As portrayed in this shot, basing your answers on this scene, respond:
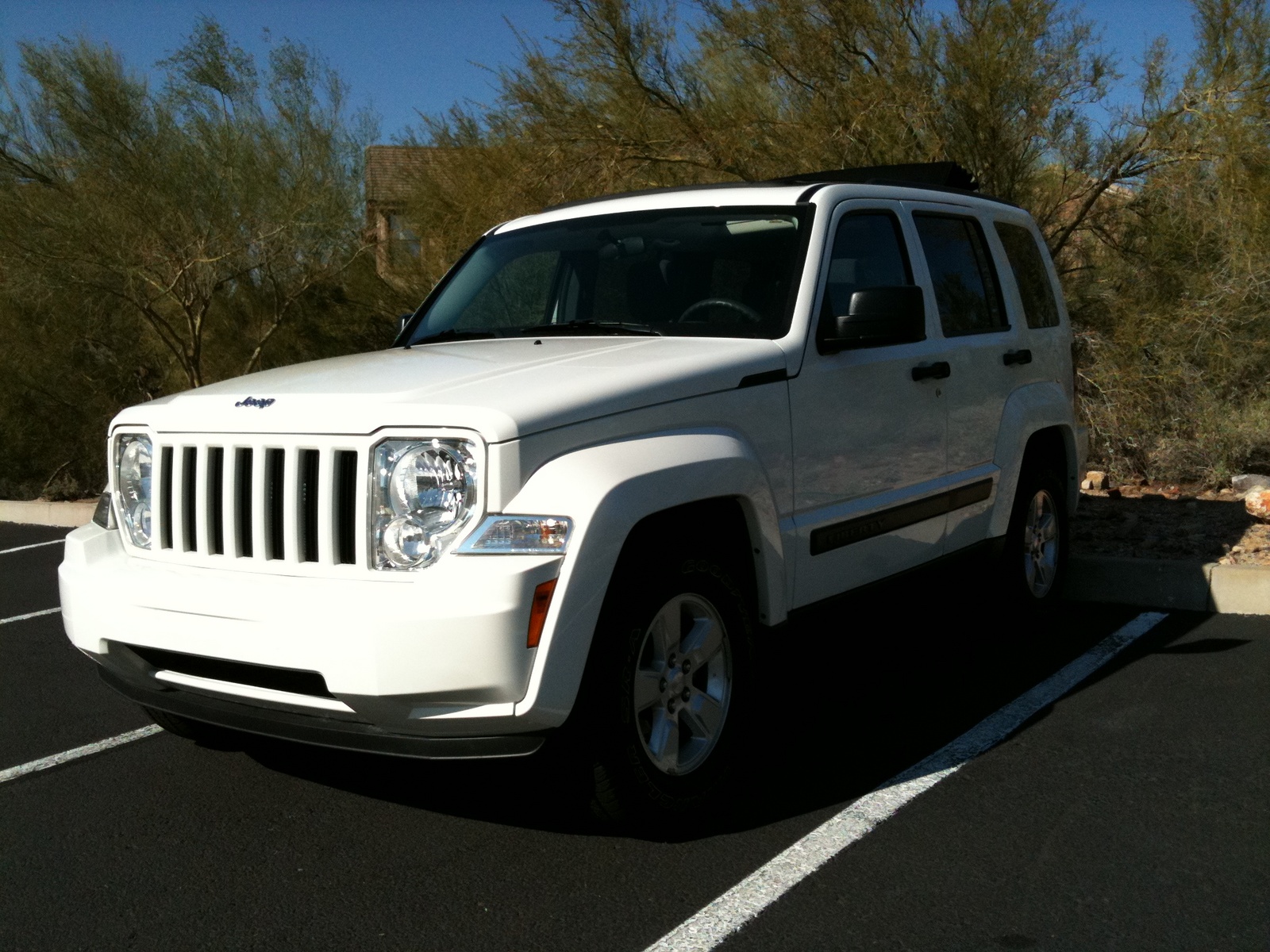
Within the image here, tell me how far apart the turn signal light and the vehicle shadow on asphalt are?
0.42 metres

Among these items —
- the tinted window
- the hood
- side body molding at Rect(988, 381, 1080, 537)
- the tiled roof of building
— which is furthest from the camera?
the tiled roof of building

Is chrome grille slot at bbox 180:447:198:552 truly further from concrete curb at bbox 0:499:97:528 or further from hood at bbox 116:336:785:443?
concrete curb at bbox 0:499:97:528

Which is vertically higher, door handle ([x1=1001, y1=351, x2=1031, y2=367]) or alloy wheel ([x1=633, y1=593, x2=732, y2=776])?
door handle ([x1=1001, y1=351, x2=1031, y2=367])

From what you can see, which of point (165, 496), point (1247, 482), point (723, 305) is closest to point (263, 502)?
point (165, 496)

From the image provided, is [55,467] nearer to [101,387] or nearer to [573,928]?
[101,387]

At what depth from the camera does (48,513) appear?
11641 mm

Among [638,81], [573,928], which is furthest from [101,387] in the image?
[573,928]

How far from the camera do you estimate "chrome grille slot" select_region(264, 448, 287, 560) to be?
12.1ft

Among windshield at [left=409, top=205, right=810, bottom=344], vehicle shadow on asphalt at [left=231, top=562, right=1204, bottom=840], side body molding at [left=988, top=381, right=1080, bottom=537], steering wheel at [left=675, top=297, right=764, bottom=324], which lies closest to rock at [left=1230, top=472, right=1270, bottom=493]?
vehicle shadow on asphalt at [left=231, top=562, right=1204, bottom=840]

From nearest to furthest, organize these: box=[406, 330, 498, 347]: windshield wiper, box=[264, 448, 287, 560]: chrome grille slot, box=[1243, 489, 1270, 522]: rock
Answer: box=[264, 448, 287, 560]: chrome grille slot
box=[406, 330, 498, 347]: windshield wiper
box=[1243, 489, 1270, 522]: rock

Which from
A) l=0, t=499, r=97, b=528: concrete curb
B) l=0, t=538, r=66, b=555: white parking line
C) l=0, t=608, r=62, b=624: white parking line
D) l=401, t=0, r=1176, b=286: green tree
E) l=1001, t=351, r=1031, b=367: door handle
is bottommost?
l=0, t=608, r=62, b=624: white parking line

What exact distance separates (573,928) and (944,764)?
Answer: 65.3 inches

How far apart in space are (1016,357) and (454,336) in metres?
2.51

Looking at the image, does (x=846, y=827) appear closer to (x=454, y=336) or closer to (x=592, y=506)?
(x=592, y=506)
